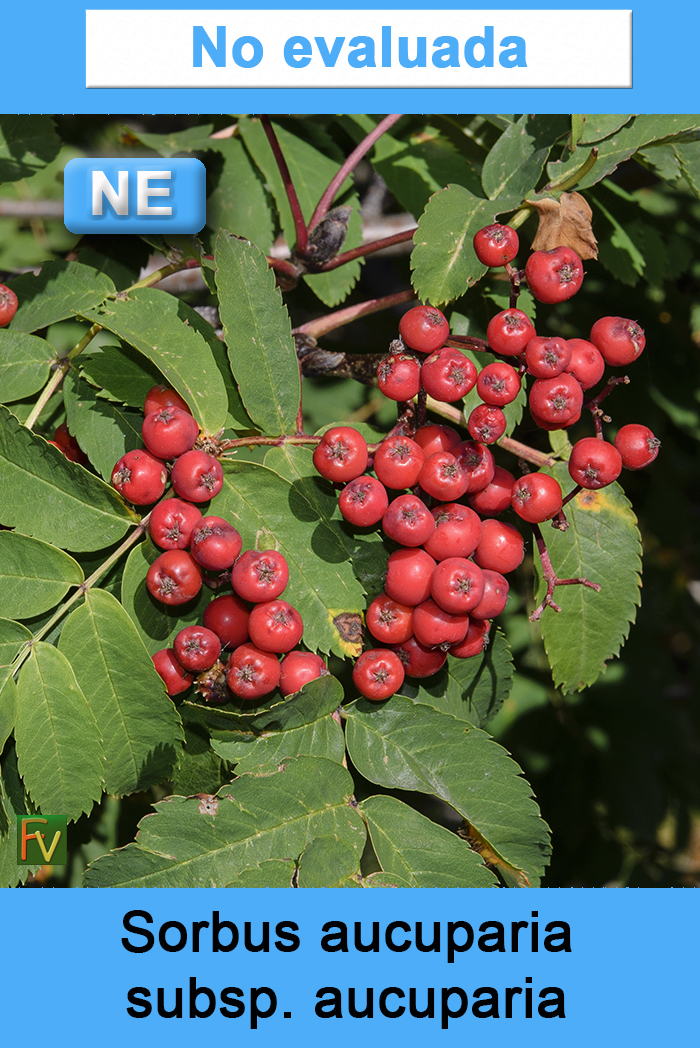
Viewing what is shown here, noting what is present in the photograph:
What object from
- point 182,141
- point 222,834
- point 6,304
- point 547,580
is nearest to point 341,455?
point 547,580

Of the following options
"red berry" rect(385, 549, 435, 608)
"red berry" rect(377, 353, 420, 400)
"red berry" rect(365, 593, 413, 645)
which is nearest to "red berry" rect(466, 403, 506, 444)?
"red berry" rect(377, 353, 420, 400)

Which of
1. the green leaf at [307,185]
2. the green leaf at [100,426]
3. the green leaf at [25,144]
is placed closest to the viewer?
the green leaf at [100,426]

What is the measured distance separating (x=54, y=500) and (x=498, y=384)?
83 centimetres

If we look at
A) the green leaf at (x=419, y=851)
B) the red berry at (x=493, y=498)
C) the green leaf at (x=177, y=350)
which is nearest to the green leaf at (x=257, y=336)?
the green leaf at (x=177, y=350)

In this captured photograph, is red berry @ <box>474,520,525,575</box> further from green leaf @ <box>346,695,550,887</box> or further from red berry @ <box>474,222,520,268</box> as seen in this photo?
red berry @ <box>474,222,520,268</box>

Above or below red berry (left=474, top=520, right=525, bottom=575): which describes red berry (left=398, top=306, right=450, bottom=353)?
above

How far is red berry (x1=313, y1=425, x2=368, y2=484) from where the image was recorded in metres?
1.35

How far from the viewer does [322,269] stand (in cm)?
182

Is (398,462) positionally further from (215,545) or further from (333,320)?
(333,320)

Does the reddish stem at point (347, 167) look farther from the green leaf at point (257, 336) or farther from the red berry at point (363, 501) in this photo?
the red berry at point (363, 501)

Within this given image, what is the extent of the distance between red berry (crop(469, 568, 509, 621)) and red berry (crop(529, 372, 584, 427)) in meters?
0.31

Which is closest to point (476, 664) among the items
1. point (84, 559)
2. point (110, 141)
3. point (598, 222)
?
point (84, 559)

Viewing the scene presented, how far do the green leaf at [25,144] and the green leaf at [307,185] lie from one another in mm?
442

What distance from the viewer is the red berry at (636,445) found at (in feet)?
4.64
